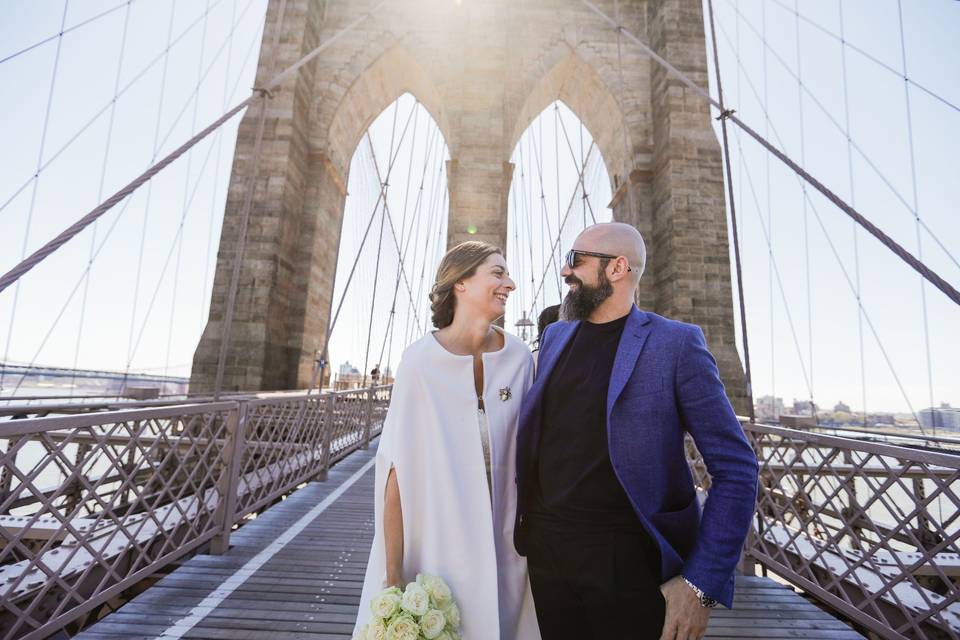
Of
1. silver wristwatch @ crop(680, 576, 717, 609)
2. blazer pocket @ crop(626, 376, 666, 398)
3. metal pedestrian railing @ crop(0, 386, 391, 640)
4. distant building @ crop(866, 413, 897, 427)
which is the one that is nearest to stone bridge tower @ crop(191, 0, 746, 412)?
distant building @ crop(866, 413, 897, 427)

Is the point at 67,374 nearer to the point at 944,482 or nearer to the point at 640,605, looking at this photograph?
the point at 640,605

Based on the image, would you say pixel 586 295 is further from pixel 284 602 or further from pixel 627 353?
pixel 284 602

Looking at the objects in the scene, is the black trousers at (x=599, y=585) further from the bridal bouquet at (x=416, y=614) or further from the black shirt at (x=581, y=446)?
the bridal bouquet at (x=416, y=614)

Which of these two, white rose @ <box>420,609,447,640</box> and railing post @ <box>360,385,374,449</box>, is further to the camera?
railing post @ <box>360,385,374,449</box>

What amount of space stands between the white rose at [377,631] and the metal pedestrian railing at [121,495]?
156cm

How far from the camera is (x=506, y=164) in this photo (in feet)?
30.9

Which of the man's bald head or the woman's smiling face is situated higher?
the man's bald head

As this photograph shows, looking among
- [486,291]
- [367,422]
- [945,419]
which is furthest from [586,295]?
[367,422]

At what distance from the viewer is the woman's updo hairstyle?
1.19 metres

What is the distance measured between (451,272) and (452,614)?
2.70ft

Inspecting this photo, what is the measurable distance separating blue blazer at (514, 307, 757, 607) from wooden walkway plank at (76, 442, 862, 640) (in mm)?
1727

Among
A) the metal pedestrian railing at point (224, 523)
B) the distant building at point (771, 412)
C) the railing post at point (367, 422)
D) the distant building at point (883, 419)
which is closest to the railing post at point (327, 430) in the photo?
the metal pedestrian railing at point (224, 523)

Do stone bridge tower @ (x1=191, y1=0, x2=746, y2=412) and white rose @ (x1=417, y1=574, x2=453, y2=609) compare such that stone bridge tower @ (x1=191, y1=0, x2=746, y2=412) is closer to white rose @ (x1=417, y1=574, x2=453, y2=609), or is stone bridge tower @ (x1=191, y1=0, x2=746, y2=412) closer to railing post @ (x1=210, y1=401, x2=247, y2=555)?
railing post @ (x1=210, y1=401, x2=247, y2=555)

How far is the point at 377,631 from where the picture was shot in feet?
2.86
